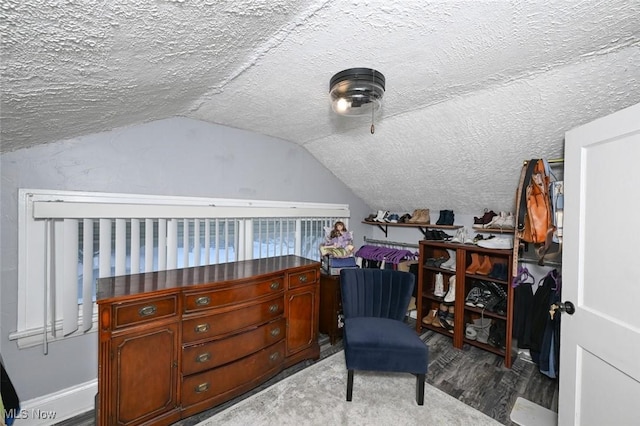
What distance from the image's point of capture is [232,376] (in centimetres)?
191

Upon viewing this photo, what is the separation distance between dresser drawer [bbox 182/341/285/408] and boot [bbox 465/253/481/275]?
2030 millimetres

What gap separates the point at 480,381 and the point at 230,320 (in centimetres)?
212

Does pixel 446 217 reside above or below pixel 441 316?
above

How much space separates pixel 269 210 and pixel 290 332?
1179 millimetres

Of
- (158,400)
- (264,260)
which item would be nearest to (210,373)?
(158,400)

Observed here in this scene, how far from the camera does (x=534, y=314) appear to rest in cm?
237

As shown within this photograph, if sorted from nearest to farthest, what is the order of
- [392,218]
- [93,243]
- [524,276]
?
[93,243] → [524,276] → [392,218]

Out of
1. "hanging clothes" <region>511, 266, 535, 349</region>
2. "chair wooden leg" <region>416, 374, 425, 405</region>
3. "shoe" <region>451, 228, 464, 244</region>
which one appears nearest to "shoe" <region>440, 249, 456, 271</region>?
"shoe" <region>451, 228, 464, 244</region>

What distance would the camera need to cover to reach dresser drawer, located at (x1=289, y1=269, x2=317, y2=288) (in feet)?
7.52

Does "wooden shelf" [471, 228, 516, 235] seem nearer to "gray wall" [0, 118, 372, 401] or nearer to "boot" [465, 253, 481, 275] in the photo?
"boot" [465, 253, 481, 275]

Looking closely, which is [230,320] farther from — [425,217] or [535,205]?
[425,217]

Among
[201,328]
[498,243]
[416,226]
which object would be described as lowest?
[201,328]

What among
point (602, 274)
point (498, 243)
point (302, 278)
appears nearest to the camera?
point (602, 274)

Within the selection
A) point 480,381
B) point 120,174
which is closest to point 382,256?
point 480,381
